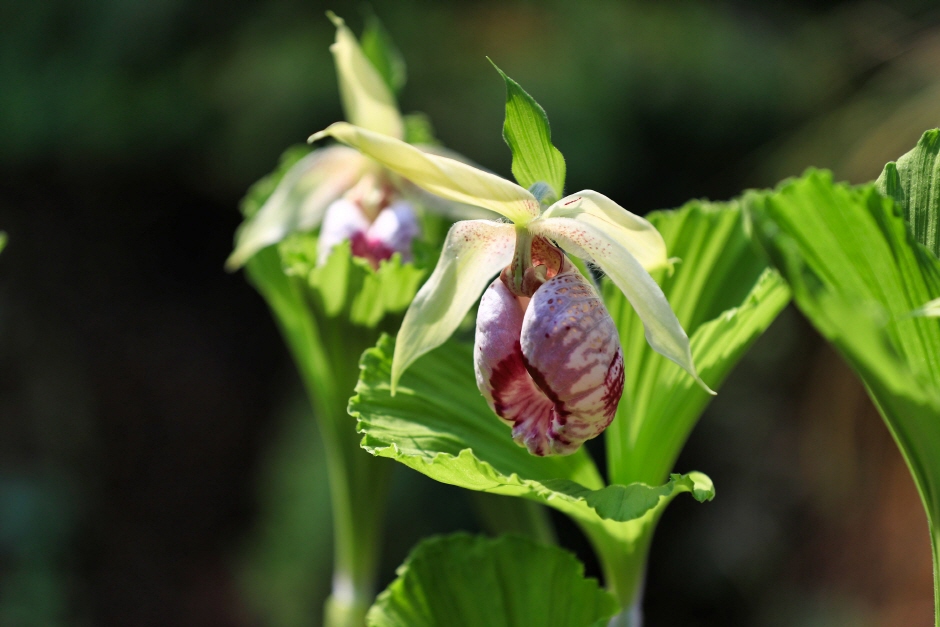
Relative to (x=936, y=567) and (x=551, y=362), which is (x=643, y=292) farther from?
(x=936, y=567)

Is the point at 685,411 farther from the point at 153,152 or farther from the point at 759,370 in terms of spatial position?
the point at 153,152

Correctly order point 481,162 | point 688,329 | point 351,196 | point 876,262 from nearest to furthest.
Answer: point 876,262
point 688,329
point 351,196
point 481,162

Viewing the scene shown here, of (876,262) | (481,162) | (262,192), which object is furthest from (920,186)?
(481,162)

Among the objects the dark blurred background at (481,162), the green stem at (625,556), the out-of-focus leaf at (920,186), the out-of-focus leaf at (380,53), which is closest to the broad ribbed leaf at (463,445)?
the green stem at (625,556)

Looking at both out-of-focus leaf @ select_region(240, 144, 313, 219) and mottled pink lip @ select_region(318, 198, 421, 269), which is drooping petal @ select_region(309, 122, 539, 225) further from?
out-of-focus leaf @ select_region(240, 144, 313, 219)

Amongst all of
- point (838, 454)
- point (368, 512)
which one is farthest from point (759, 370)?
point (368, 512)
